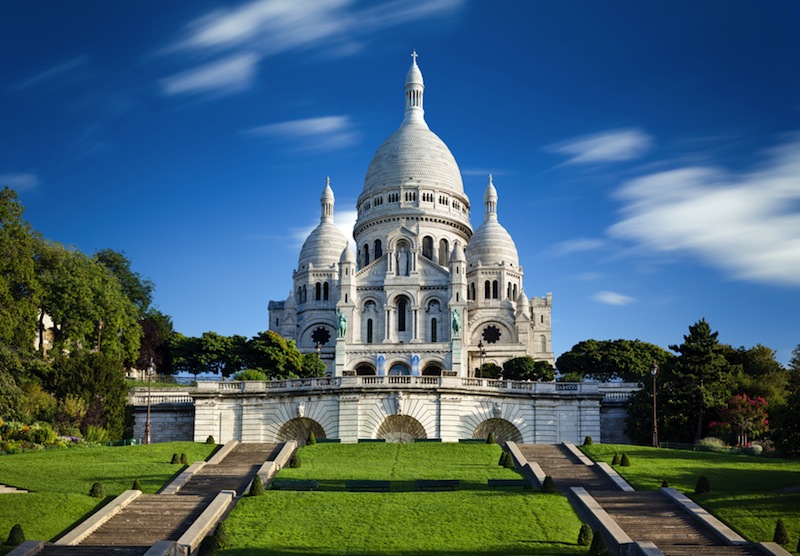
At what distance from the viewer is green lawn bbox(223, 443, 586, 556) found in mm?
30266

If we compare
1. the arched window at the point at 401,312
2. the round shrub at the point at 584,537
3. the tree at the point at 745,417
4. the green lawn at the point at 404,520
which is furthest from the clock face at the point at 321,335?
the round shrub at the point at 584,537

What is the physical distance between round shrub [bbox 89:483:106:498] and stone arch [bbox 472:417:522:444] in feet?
81.1

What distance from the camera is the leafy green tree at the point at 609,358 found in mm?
95312

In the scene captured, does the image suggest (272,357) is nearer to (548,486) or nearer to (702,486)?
(548,486)

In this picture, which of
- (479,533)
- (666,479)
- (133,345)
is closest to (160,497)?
(479,533)

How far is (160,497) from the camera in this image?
36.0m

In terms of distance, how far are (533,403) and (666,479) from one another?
17.5 meters

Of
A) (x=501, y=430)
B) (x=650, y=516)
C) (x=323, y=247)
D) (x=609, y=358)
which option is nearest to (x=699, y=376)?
(x=501, y=430)

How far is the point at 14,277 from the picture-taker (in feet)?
201

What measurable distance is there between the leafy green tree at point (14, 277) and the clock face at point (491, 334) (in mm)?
53820

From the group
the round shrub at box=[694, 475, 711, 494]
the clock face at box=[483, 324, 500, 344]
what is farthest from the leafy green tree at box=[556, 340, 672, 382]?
the round shrub at box=[694, 475, 711, 494]

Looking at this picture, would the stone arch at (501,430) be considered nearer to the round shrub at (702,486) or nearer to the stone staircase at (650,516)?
the stone staircase at (650,516)

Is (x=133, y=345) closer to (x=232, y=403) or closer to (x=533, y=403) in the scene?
(x=232, y=403)

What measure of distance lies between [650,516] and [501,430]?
75.9ft
